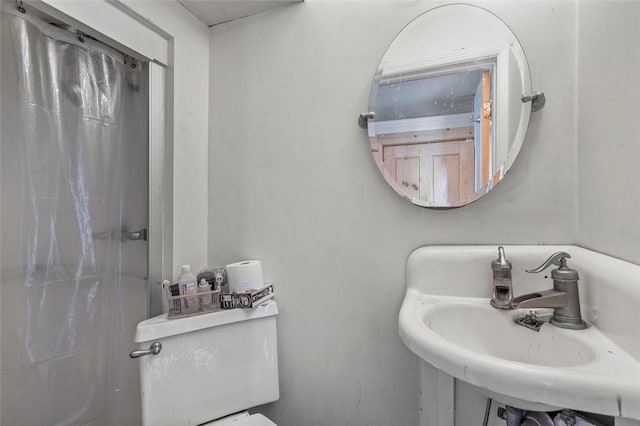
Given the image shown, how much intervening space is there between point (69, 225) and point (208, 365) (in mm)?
612

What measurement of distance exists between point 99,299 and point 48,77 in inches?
27.2

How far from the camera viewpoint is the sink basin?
0.60m

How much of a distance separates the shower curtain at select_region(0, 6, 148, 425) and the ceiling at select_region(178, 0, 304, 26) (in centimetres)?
32

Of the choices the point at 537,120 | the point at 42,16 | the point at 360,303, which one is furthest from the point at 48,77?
the point at 537,120

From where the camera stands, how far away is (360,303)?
934 mm

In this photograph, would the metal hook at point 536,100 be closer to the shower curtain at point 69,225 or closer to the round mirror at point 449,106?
the round mirror at point 449,106

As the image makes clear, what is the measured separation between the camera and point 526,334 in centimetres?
65

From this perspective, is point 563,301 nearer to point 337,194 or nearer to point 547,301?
point 547,301

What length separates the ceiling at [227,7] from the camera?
3.37ft

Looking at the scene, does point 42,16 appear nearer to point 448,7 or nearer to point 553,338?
point 448,7

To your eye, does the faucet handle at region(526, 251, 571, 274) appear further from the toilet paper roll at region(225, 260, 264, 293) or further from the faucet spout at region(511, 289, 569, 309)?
the toilet paper roll at region(225, 260, 264, 293)

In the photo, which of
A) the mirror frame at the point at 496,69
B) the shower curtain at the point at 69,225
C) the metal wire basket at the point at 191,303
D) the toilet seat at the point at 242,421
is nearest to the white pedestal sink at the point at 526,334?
the mirror frame at the point at 496,69

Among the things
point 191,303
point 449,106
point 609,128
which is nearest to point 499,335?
point 609,128

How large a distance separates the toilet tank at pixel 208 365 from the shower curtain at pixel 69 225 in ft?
0.78
